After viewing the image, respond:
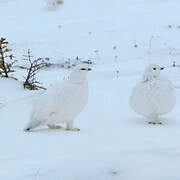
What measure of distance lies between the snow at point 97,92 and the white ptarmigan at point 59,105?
0.36ft

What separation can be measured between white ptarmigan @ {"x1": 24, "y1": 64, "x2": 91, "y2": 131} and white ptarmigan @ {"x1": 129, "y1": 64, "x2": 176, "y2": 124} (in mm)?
801

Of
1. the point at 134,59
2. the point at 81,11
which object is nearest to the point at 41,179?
the point at 134,59

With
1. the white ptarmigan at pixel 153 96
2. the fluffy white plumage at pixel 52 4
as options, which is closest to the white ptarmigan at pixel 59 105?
the white ptarmigan at pixel 153 96

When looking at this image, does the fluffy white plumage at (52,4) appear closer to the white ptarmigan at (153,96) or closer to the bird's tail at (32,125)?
the white ptarmigan at (153,96)

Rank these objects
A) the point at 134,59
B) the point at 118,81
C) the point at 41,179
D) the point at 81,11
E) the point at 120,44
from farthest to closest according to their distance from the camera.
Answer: the point at 81,11
the point at 120,44
the point at 134,59
the point at 118,81
the point at 41,179

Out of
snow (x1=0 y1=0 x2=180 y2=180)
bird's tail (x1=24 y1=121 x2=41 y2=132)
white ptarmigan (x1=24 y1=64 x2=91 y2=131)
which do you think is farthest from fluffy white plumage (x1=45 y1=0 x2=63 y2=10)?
bird's tail (x1=24 y1=121 x2=41 y2=132)


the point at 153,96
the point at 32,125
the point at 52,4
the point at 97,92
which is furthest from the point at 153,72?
the point at 52,4

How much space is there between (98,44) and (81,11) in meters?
3.11

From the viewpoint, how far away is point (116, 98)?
618 cm

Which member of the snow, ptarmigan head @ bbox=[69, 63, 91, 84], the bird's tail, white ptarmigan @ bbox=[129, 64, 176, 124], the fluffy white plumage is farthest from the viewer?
the fluffy white plumage

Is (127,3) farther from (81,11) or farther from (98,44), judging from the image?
(98,44)

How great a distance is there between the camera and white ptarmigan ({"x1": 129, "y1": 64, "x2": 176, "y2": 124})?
15.8 feet

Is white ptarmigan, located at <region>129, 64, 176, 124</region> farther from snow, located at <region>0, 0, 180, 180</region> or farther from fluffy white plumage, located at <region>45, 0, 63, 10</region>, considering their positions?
fluffy white plumage, located at <region>45, 0, 63, 10</region>

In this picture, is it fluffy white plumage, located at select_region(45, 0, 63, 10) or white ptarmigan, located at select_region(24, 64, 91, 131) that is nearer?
white ptarmigan, located at select_region(24, 64, 91, 131)
